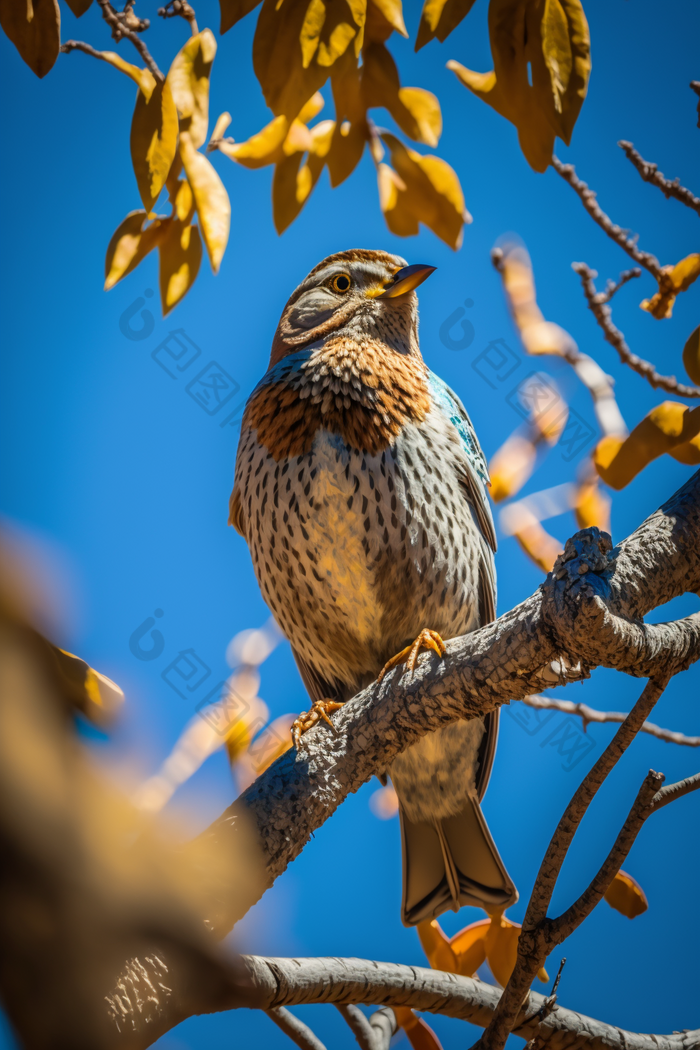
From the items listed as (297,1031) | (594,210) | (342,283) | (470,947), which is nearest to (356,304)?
(342,283)

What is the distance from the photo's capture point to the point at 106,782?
1.56 feet

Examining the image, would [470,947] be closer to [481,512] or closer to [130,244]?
[481,512]

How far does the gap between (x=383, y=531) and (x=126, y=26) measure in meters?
1.86

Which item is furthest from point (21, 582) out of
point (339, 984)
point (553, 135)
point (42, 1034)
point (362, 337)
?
point (362, 337)

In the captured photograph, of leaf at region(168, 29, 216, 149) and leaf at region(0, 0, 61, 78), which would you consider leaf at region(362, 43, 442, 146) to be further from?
leaf at region(0, 0, 61, 78)

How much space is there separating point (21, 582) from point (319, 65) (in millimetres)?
1460

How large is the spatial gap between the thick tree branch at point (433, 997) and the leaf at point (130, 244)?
1920 mm

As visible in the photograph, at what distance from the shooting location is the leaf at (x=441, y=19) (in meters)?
1.54

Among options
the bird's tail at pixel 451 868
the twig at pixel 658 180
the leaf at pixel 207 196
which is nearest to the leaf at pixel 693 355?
the twig at pixel 658 180

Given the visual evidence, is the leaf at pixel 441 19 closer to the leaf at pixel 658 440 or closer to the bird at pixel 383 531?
the leaf at pixel 658 440

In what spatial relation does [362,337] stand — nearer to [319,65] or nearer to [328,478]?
[328,478]

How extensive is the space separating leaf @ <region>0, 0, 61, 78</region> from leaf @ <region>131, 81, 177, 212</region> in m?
0.21

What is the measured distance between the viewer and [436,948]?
9.44 feet

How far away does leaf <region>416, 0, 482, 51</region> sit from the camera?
1543 mm
